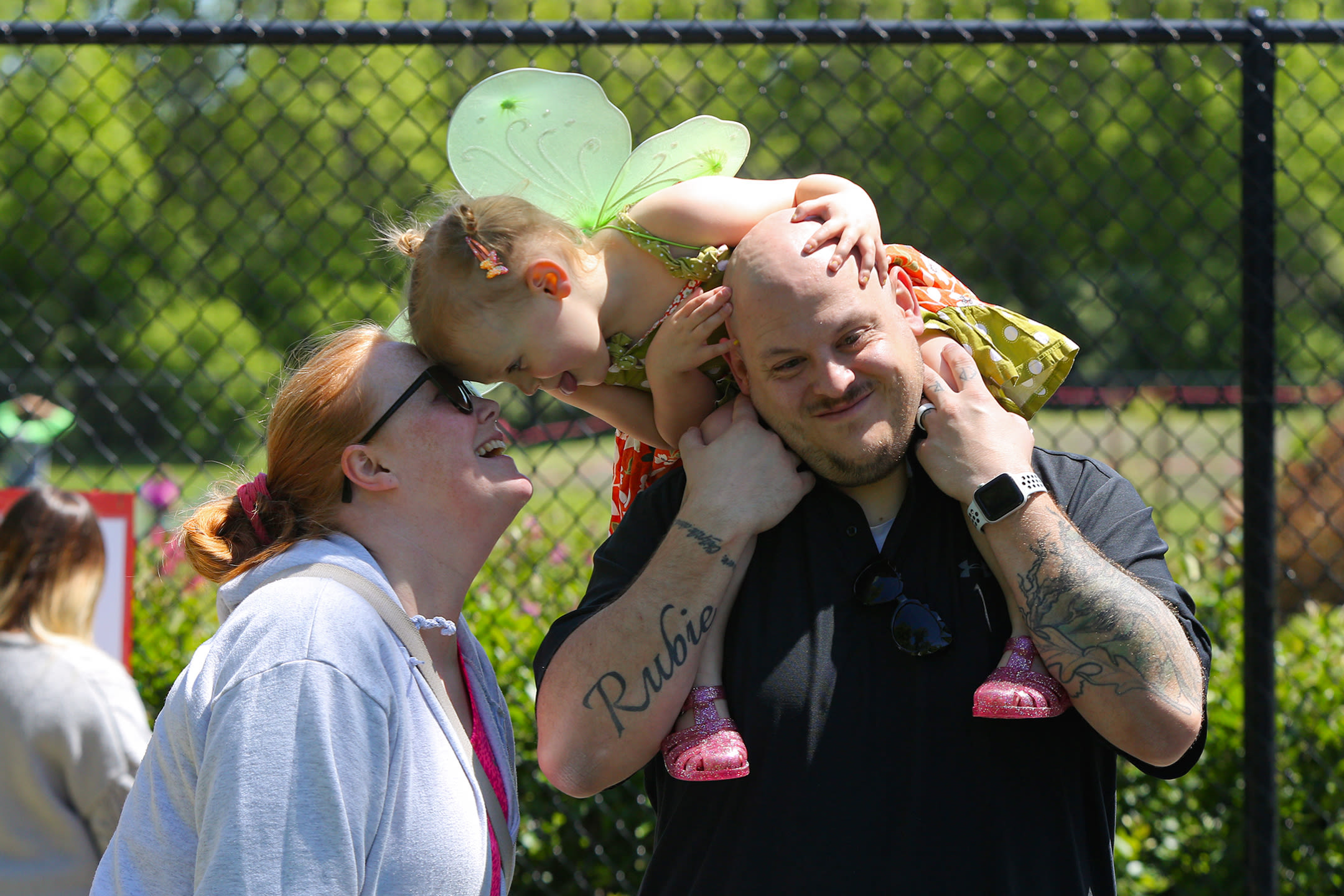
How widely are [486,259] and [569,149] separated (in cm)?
38

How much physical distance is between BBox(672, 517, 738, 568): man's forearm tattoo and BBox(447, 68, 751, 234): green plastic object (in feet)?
3.04

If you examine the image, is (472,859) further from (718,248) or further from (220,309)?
(220,309)

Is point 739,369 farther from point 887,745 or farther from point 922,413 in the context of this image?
point 887,745

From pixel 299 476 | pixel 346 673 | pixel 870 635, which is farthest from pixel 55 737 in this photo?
pixel 870 635

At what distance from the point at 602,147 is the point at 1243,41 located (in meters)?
1.92

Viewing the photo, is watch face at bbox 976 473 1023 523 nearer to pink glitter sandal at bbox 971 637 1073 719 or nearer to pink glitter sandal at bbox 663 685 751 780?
pink glitter sandal at bbox 971 637 1073 719

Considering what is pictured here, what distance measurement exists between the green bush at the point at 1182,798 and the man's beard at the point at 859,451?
6.75 ft

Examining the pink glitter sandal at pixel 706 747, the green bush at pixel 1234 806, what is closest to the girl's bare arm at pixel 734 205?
the pink glitter sandal at pixel 706 747

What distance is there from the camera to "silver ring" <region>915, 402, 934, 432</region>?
1.93 m

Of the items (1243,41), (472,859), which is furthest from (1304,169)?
(472,859)

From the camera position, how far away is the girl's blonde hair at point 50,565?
3.14 m

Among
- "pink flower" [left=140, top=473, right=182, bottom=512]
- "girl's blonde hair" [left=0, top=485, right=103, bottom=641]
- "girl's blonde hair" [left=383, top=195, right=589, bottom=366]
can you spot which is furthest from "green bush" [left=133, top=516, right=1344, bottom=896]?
"pink flower" [left=140, top=473, right=182, bottom=512]

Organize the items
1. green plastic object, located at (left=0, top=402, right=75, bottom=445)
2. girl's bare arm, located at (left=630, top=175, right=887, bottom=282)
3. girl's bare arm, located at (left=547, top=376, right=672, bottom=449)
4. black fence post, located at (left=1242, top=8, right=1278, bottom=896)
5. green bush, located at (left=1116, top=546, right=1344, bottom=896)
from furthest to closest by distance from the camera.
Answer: green plastic object, located at (left=0, top=402, right=75, bottom=445)
green bush, located at (left=1116, top=546, right=1344, bottom=896)
black fence post, located at (left=1242, top=8, right=1278, bottom=896)
girl's bare arm, located at (left=547, top=376, right=672, bottom=449)
girl's bare arm, located at (left=630, top=175, right=887, bottom=282)

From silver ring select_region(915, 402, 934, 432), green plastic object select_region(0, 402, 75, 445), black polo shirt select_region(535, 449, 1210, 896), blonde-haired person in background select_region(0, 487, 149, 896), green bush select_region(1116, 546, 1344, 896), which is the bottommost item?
green bush select_region(1116, 546, 1344, 896)
